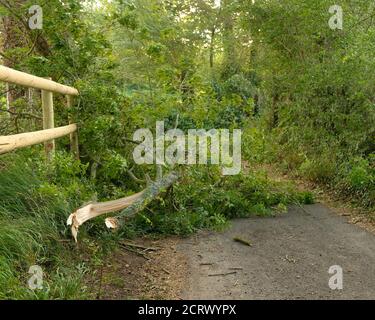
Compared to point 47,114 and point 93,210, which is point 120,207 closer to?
point 93,210

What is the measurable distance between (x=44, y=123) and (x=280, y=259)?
308 cm

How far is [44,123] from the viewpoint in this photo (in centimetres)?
498

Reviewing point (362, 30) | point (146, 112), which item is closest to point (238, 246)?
point (146, 112)

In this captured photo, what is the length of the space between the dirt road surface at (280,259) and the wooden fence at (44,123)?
195 centimetres

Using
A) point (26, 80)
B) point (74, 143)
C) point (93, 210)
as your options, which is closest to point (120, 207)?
point (93, 210)

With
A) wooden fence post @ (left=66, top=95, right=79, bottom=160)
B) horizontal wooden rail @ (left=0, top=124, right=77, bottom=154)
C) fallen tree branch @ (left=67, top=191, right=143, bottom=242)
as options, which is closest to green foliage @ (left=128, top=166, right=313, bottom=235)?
fallen tree branch @ (left=67, top=191, right=143, bottom=242)

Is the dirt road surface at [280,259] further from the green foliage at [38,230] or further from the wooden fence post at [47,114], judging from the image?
the wooden fence post at [47,114]

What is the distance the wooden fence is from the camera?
11.4 feet

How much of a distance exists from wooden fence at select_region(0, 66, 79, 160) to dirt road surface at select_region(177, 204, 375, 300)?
1952 millimetres

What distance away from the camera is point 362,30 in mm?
7688

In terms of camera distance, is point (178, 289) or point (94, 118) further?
point (94, 118)
